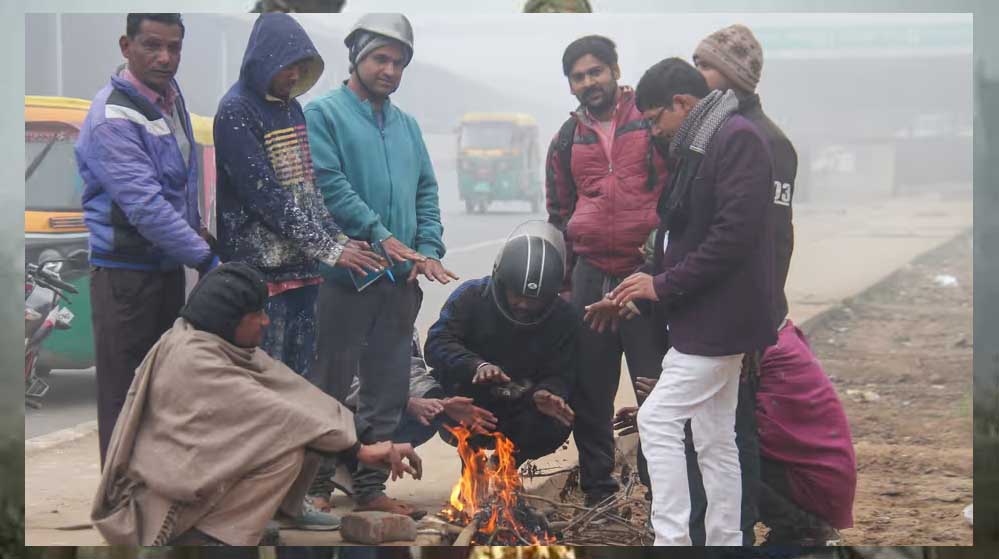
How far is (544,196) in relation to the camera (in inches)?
245

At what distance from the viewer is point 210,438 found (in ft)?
17.6

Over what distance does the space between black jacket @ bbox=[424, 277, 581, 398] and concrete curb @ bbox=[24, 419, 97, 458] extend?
152 cm

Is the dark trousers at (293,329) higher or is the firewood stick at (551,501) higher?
the dark trousers at (293,329)

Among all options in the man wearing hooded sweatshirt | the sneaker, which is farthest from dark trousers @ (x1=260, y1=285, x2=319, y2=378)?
the sneaker

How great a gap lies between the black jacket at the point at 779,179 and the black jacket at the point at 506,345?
0.89 metres

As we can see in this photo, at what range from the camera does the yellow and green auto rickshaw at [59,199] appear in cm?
604

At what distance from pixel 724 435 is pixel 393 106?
1999mm

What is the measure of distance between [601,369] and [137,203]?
211 centimetres

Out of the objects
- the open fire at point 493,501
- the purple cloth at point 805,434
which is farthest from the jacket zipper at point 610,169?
the open fire at point 493,501

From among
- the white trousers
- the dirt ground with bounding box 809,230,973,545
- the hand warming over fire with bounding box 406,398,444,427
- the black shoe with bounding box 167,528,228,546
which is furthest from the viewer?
the dirt ground with bounding box 809,230,973,545

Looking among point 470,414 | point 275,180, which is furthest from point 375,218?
point 470,414

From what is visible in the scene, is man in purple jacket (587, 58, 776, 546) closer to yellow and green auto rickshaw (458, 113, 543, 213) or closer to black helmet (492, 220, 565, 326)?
black helmet (492, 220, 565, 326)

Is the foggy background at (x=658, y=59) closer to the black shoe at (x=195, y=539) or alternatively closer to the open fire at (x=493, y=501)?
the open fire at (x=493, y=501)

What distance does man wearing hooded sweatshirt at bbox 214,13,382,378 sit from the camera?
19.4 feet
